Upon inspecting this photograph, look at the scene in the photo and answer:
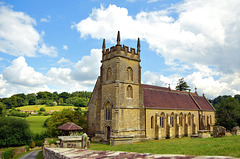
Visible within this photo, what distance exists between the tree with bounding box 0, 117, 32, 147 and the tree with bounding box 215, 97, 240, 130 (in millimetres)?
44972

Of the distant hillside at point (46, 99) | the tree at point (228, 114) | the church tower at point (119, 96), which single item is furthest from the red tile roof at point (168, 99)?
the distant hillside at point (46, 99)

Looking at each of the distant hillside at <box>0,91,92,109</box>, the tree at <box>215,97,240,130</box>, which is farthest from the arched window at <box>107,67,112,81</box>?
the distant hillside at <box>0,91,92,109</box>

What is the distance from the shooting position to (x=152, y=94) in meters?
38.9

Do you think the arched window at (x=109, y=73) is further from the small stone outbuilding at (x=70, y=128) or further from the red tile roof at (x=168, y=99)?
the small stone outbuilding at (x=70, y=128)

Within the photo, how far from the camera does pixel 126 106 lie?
31.0m

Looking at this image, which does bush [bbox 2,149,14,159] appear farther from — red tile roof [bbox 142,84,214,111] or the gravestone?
the gravestone

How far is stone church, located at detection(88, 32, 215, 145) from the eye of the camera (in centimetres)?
3047

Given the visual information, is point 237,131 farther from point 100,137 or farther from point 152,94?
point 100,137

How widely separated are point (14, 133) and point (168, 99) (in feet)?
120

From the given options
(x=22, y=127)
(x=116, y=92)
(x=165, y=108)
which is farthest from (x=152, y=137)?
(x=22, y=127)

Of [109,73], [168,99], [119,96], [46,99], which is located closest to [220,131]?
[119,96]

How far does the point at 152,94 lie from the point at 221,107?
17.5m

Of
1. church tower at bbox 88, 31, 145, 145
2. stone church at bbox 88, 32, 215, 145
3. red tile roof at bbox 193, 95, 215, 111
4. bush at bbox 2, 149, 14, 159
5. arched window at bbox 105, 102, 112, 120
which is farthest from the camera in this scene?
red tile roof at bbox 193, 95, 215, 111

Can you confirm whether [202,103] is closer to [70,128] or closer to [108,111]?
[108,111]
